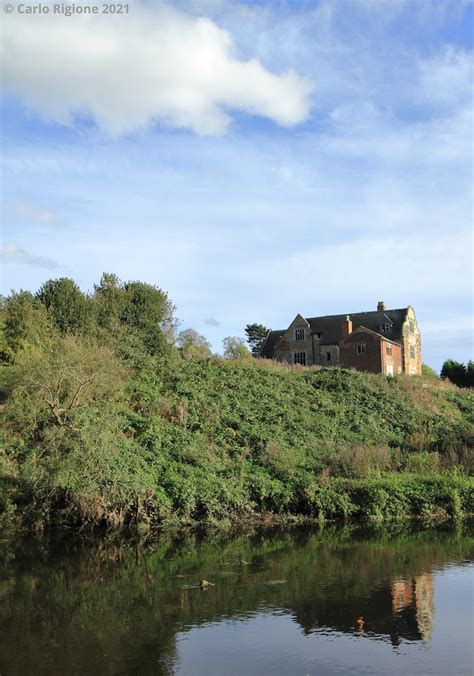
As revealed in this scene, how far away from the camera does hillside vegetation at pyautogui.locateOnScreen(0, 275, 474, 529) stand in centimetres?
2164

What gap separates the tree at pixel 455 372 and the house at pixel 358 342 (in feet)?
21.8

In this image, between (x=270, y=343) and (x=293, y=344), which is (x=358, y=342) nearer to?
(x=293, y=344)

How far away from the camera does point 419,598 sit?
1393cm

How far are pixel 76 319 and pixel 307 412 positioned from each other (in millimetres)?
13794

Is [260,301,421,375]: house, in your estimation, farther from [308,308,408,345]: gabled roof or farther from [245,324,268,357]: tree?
[245,324,268,357]: tree

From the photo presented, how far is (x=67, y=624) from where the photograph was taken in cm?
1273

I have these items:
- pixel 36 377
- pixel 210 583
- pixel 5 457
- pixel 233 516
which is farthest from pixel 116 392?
pixel 210 583

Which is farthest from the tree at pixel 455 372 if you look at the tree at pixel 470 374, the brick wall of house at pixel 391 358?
the brick wall of house at pixel 391 358

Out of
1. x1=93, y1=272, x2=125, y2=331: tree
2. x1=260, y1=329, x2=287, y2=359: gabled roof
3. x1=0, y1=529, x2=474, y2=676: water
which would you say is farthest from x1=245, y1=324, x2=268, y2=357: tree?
x1=0, y1=529, x2=474, y2=676: water

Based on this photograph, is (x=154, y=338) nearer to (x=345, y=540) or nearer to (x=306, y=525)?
(x=306, y=525)

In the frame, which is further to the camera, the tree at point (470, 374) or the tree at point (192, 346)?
the tree at point (470, 374)

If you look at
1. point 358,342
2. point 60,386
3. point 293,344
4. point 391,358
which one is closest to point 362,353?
point 358,342

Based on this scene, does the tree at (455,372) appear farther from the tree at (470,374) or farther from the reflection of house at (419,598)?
the reflection of house at (419,598)

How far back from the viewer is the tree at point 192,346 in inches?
1740
